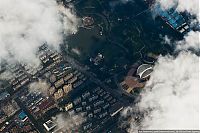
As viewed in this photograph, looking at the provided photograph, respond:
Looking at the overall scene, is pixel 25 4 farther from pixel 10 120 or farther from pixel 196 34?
pixel 196 34

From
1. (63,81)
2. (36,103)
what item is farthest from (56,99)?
(63,81)

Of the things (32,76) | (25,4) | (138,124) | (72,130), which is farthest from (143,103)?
(25,4)

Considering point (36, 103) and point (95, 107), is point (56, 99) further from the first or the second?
point (95, 107)

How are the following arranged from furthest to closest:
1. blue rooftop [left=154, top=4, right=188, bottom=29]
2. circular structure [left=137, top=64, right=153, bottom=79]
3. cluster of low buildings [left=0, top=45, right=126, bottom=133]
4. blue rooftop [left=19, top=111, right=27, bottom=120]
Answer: blue rooftop [left=154, top=4, right=188, bottom=29] → circular structure [left=137, top=64, right=153, bottom=79] → blue rooftop [left=19, top=111, right=27, bottom=120] → cluster of low buildings [left=0, top=45, right=126, bottom=133]

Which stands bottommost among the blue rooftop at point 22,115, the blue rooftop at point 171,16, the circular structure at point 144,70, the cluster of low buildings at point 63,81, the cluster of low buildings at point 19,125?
the cluster of low buildings at point 19,125

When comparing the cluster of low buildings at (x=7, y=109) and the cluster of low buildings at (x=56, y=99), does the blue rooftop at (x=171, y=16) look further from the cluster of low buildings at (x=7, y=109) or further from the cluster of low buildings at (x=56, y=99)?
the cluster of low buildings at (x=7, y=109)

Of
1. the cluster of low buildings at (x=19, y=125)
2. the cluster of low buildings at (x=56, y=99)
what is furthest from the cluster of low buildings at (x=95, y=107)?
the cluster of low buildings at (x=19, y=125)

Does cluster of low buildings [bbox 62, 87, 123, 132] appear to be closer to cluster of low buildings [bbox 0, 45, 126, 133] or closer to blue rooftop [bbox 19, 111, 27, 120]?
cluster of low buildings [bbox 0, 45, 126, 133]

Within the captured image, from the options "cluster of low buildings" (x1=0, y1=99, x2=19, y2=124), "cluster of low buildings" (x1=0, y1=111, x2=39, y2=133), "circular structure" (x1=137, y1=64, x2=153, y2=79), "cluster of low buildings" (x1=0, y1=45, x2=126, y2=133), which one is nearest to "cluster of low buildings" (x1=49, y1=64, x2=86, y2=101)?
"cluster of low buildings" (x1=0, y1=45, x2=126, y2=133)

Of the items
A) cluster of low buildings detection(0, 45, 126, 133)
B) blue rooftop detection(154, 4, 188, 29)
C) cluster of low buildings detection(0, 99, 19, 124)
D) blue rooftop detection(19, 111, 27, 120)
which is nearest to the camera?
cluster of low buildings detection(0, 45, 126, 133)
